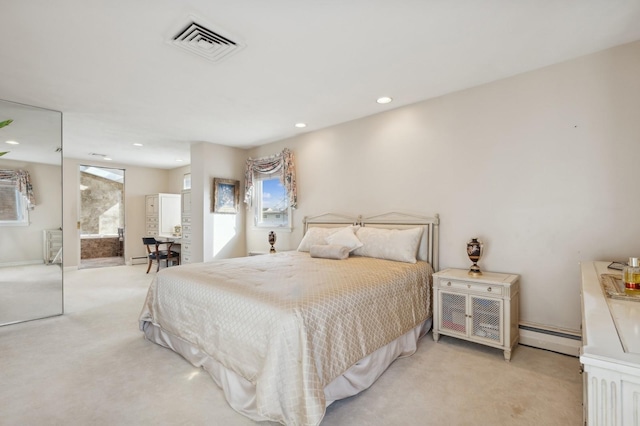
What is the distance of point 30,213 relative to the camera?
3582 millimetres

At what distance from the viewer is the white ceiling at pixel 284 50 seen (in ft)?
6.23

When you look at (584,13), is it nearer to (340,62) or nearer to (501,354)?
(340,62)

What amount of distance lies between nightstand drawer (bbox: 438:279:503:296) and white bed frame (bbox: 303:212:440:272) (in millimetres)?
495

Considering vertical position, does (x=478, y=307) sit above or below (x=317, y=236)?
below

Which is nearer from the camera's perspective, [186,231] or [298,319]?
[298,319]

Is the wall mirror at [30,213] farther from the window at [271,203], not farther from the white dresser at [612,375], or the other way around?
the white dresser at [612,375]

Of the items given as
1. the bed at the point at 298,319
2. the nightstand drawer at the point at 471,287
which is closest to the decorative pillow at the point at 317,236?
the bed at the point at 298,319

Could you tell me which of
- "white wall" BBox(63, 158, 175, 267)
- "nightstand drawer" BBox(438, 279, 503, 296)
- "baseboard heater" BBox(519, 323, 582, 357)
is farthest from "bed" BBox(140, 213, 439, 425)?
"white wall" BBox(63, 158, 175, 267)

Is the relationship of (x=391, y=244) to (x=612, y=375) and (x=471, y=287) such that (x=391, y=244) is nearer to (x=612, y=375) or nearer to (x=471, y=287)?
(x=471, y=287)

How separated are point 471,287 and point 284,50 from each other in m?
2.53

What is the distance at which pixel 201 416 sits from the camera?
71.3 inches

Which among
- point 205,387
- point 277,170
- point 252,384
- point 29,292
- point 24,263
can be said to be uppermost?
point 277,170

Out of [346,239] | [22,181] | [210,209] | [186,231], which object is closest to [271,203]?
[210,209]

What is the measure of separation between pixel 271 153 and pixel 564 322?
175 inches
